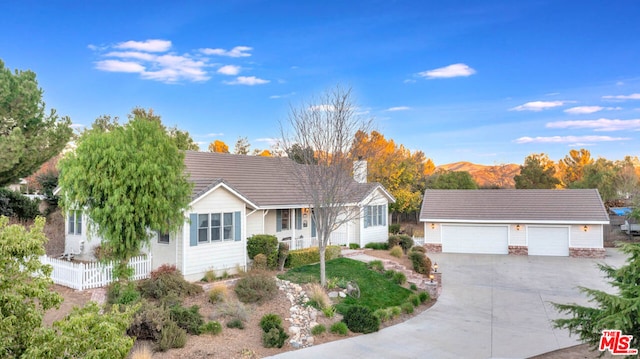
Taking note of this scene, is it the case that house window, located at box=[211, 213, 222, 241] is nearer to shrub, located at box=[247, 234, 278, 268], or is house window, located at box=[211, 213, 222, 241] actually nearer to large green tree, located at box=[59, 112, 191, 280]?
shrub, located at box=[247, 234, 278, 268]

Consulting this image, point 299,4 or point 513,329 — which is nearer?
point 513,329

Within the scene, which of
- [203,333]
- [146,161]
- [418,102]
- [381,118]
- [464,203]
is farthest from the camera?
[464,203]

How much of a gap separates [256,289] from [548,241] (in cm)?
2094

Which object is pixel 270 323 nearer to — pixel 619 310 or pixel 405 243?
pixel 619 310

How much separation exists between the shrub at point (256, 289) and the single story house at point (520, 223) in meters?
16.8

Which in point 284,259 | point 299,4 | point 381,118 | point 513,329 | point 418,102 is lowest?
point 513,329

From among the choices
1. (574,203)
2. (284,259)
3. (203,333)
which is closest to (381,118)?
(284,259)

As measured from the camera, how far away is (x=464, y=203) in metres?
29.2

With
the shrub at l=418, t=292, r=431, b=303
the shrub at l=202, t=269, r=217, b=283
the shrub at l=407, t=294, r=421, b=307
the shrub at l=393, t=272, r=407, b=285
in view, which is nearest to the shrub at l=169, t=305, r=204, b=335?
the shrub at l=202, t=269, r=217, b=283

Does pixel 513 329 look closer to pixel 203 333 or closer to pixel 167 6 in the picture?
pixel 203 333

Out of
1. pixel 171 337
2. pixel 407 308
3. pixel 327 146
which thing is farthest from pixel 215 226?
pixel 407 308

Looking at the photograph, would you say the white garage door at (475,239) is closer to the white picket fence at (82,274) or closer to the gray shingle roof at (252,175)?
the gray shingle roof at (252,175)

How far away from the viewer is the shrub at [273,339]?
10.5 meters

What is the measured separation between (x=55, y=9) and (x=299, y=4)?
916 centimetres
